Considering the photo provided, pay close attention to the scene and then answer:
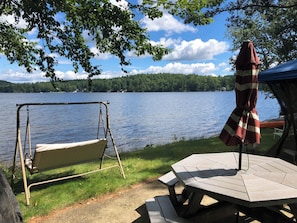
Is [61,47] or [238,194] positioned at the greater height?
[61,47]

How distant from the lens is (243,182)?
2777 millimetres

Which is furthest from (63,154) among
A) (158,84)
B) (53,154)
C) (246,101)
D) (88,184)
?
(158,84)

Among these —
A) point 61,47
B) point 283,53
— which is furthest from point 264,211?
point 283,53

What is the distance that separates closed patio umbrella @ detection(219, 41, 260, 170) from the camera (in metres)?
2.86

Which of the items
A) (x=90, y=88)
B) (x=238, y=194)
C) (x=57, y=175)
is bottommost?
(x=57, y=175)

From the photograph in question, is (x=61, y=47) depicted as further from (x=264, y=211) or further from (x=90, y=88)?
(x=264, y=211)

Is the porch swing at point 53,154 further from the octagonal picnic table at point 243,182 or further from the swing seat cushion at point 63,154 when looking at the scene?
the octagonal picnic table at point 243,182

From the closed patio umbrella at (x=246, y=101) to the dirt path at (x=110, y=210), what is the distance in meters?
1.74

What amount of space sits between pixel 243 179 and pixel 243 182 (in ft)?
0.25

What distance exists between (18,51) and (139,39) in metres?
3.92

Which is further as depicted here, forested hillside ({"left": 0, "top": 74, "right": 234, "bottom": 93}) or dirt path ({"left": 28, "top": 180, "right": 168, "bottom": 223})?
forested hillside ({"left": 0, "top": 74, "right": 234, "bottom": 93})

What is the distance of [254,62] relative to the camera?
2.85m

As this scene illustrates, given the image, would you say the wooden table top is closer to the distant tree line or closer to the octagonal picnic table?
the octagonal picnic table

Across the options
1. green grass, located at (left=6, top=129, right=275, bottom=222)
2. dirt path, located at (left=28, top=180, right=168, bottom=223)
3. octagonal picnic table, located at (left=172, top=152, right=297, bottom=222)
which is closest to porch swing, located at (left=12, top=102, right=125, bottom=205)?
green grass, located at (left=6, top=129, right=275, bottom=222)
